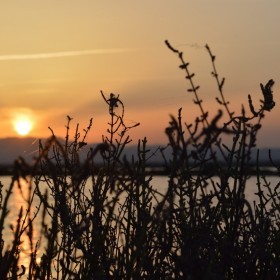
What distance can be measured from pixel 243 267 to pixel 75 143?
73.7 inches

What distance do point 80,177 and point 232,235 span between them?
1.10 m

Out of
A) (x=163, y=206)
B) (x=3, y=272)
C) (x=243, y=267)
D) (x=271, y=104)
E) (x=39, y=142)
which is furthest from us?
(x=39, y=142)

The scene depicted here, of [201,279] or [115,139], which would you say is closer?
[201,279]

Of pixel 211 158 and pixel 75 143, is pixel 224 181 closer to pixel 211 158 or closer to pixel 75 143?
pixel 211 158

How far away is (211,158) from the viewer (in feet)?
8.85

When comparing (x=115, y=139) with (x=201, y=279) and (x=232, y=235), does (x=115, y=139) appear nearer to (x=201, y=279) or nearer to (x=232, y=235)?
(x=232, y=235)

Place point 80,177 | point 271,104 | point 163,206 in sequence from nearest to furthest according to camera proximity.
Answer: point 80,177 → point 163,206 → point 271,104

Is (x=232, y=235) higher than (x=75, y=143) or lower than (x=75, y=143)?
lower

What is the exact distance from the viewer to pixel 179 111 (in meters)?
2.90

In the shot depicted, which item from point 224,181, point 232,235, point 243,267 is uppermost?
point 224,181

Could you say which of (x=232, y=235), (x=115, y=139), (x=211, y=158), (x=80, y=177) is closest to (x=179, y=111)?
(x=211, y=158)

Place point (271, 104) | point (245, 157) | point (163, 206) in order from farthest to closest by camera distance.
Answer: point (271, 104)
point (245, 157)
point (163, 206)

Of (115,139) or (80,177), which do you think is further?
(115,139)

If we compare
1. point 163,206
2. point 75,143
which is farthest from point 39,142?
point 163,206
